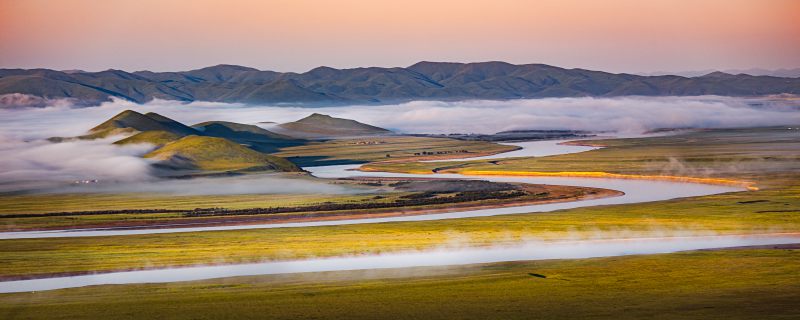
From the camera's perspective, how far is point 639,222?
70.4 metres

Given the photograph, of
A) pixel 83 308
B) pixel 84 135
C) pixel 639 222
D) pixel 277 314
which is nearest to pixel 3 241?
pixel 83 308

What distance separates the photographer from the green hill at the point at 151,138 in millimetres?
170250

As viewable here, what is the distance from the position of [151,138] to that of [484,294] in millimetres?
139267

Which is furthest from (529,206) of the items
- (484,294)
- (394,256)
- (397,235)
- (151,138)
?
(151,138)

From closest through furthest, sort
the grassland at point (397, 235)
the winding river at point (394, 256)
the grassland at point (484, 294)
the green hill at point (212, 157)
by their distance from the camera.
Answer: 1. the grassland at point (484, 294)
2. the winding river at point (394, 256)
3. the grassland at point (397, 235)
4. the green hill at point (212, 157)

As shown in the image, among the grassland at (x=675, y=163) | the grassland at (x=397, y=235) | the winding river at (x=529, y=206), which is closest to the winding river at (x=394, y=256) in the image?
the winding river at (x=529, y=206)

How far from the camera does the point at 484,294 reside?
41812 millimetres

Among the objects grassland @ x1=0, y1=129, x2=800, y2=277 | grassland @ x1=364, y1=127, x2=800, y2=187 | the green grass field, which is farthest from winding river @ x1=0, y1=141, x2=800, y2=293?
grassland @ x1=364, y1=127, x2=800, y2=187

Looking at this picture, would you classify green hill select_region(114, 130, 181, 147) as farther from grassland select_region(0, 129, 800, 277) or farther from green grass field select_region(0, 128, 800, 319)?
grassland select_region(0, 129, 800, 277)

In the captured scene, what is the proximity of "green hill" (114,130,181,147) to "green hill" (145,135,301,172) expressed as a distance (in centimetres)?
1125

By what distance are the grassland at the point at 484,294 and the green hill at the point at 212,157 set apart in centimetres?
9433

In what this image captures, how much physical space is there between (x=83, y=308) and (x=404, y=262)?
19.3 meters

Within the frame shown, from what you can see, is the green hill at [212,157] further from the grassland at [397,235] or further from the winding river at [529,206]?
the grassland at [397,235]

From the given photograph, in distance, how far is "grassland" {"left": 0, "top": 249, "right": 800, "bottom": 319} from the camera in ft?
124
